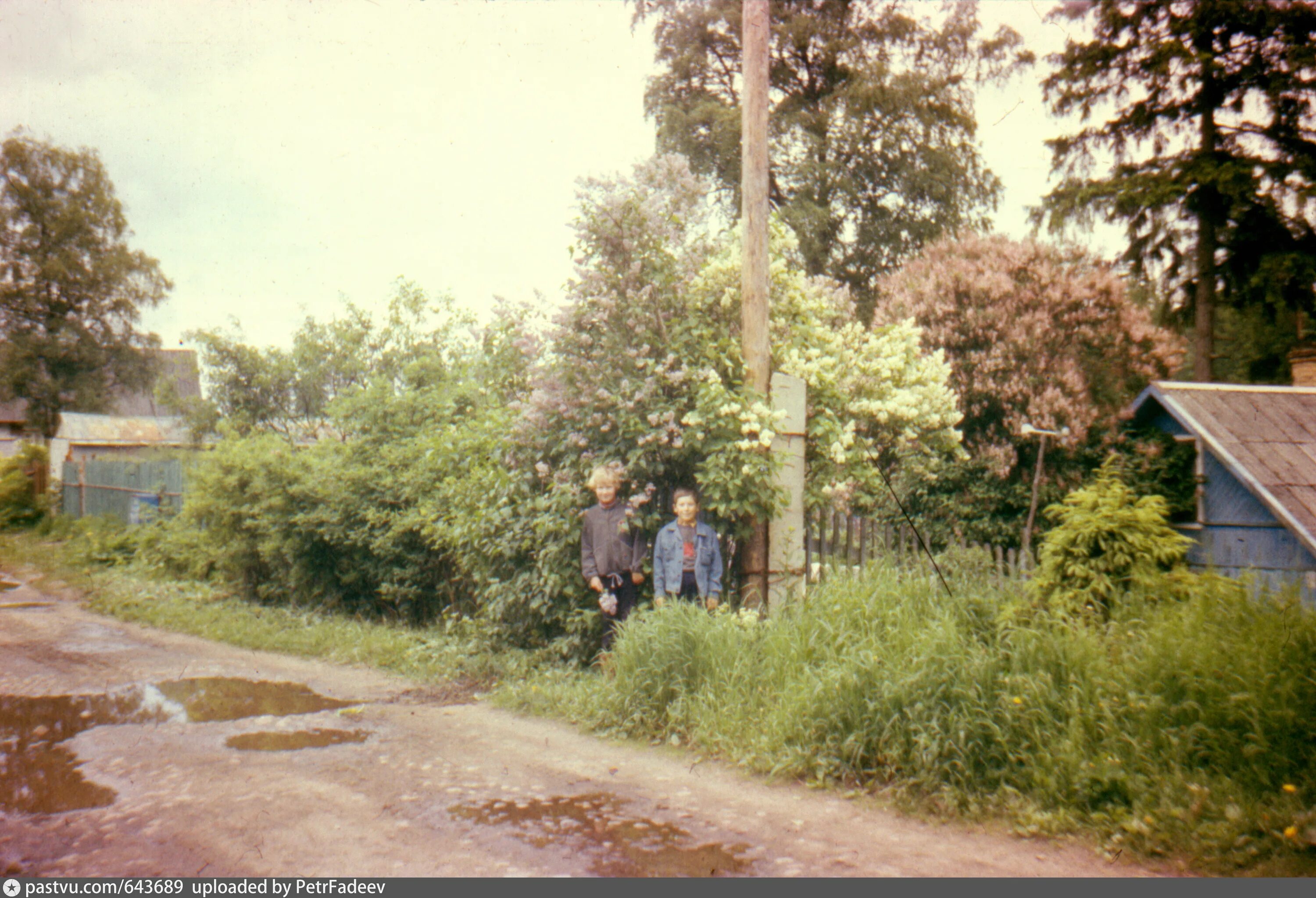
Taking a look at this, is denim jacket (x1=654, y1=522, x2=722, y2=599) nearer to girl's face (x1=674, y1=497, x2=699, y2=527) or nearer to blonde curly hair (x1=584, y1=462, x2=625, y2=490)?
girl's face (x1=674, y1=497, x2=699, y2=527)

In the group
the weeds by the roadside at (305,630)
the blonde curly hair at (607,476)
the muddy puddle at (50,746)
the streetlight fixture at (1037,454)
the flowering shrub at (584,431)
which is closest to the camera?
the muddy puddle at (50,746)

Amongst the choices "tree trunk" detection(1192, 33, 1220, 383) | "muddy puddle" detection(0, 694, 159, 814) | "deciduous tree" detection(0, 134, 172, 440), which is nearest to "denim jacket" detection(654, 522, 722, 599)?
"muddy puddle" detection(0, 694, 159, 814)

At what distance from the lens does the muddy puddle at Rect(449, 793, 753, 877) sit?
396 centimetres

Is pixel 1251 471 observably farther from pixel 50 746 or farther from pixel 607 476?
pixel 50 746

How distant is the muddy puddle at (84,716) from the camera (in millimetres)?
4891

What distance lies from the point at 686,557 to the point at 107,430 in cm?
3552

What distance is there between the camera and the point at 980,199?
2170 cm

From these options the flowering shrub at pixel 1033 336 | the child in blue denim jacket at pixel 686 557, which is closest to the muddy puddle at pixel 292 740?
the child in blue denim jacket at pixel 686 557

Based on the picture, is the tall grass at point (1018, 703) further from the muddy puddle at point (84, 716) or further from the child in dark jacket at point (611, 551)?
the muddy puddle at point (84, 716)

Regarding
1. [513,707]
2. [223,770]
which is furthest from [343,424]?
[223,770]

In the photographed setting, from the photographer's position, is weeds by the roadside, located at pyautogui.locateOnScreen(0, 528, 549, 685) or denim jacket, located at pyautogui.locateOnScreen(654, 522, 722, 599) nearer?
denim jacket, located at pyautogui.locateOnScreen(654, 522, 722, 599)

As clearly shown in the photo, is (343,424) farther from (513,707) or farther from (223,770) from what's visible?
(223,770)

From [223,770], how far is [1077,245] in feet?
44.5

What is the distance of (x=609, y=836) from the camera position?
431cm
